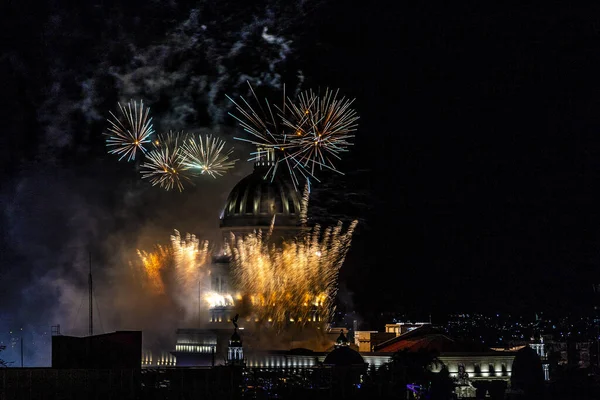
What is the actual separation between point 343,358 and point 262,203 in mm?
29596

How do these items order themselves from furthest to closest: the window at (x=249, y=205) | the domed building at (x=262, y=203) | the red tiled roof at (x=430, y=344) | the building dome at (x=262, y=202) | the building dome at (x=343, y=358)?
the window at (x=249, y=205) < the building dome at (x=262, y=202) < the domed building at (x=262, y=203) < the red tiled roof at (x=430, y=344) < the building dome at (x=343, y=358)

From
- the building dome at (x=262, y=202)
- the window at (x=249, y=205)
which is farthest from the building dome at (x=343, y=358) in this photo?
the window at (x=249, y=205)

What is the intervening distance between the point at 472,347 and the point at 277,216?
2413cm

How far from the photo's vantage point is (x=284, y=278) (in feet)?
372

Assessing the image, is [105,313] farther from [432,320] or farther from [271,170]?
[432,320]

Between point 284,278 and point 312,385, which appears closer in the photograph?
point 312,385

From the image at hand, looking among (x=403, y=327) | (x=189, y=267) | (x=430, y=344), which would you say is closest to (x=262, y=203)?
(x=189, y=267)

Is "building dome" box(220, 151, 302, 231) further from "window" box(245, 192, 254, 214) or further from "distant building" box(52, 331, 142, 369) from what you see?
"distant building" box(52, 331, 142, 369)

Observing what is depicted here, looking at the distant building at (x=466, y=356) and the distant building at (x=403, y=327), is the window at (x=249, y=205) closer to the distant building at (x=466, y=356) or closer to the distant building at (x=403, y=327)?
the distant building at (x=466, y=356)

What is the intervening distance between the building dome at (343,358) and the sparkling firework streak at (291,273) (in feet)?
22.5

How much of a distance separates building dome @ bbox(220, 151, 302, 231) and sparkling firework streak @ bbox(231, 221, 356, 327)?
14.1 ft

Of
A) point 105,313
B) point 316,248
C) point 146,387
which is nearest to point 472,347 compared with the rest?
point 316,248

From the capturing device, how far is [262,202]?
436ft

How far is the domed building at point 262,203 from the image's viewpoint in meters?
131
